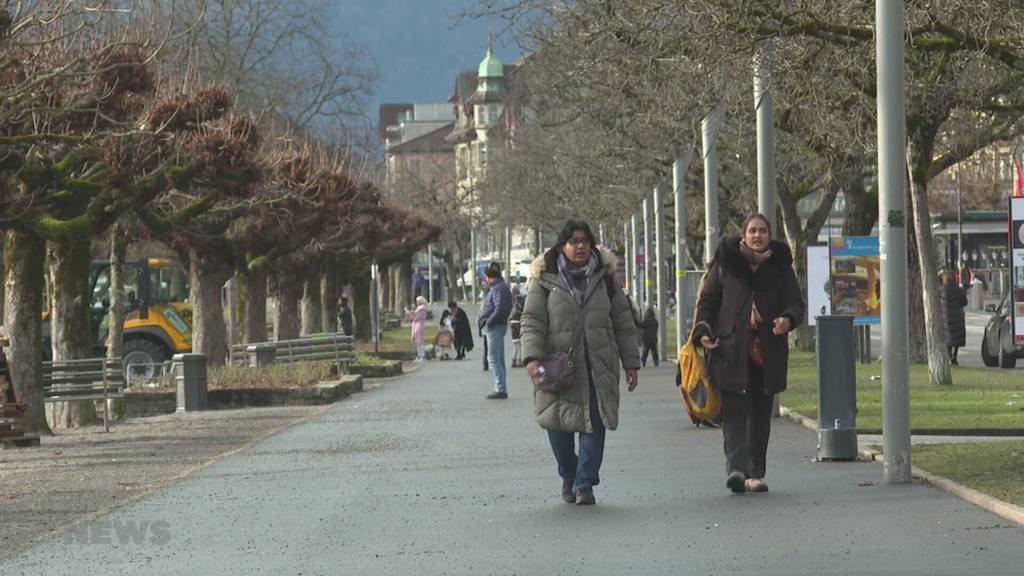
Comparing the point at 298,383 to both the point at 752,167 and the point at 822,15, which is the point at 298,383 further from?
the point at 822,15

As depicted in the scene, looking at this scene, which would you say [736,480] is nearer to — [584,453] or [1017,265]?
[584,453]

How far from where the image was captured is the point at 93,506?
596 inches

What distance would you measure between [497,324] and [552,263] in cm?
1538

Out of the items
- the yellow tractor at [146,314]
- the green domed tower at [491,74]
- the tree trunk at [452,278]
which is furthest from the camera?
the green domed tower at [491,74]

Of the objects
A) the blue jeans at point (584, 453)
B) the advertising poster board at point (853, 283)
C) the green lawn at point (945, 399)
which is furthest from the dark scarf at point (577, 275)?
the advertising poster board at point (853, 283)

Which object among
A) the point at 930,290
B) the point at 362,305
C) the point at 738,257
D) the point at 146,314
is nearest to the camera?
the point at 738,257

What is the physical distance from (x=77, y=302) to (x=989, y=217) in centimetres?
6466

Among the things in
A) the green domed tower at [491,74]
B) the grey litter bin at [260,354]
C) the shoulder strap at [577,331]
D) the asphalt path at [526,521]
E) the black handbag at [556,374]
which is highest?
the green domed tower at [491,74]

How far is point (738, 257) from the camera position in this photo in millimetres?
13266

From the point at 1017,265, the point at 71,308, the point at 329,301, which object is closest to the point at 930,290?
the point at 1017,265

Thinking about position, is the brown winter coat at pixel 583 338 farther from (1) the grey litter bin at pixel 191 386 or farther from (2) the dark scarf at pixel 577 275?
(1) the grey litter bin at pixel 191 386

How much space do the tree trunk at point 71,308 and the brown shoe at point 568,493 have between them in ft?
58.5

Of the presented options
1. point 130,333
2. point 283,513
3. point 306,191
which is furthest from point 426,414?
point 130,333

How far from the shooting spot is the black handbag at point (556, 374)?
1288cm
